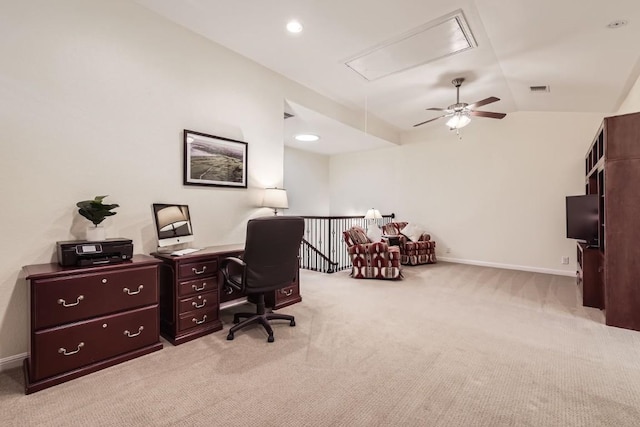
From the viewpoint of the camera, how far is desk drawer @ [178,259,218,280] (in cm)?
266

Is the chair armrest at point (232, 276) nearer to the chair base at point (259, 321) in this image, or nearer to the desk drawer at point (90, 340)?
the chair base at point (259, 321)

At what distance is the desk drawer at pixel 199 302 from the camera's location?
2667 mm

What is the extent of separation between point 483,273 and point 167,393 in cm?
523

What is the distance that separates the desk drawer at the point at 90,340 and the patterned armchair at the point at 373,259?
10.8 feet

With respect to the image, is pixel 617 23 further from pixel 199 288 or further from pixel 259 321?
pixel 199 288

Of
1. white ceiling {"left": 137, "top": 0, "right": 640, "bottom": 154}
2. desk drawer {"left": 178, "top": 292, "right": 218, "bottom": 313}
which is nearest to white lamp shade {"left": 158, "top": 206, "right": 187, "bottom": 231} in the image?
desk drawer {"left": 178, "top": 292, "right": 218, "bottom": 313}

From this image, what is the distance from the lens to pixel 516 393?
1.87m

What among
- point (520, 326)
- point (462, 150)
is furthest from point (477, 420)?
point (462, 150)

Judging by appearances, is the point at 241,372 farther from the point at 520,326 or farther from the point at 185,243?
the point at 520,326

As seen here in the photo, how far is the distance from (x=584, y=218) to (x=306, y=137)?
15.8 feet

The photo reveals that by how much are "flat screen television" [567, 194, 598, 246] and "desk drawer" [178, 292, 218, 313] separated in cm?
458

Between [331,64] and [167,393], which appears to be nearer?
[167,393]

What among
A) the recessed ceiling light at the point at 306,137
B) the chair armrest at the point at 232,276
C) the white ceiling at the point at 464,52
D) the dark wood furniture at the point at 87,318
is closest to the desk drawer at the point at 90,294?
the dark wood furniture at the point at 87,318

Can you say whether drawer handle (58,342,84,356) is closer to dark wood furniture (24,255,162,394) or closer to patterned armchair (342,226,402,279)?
dark wood furniture (24,255,162,394)
